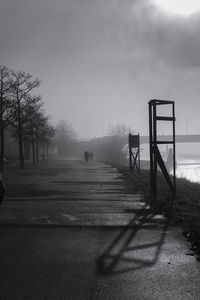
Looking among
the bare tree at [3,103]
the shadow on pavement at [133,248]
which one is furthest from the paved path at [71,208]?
the bare tree at [3,103]

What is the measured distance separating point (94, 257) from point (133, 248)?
90cm

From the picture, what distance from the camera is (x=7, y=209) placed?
13.1 m

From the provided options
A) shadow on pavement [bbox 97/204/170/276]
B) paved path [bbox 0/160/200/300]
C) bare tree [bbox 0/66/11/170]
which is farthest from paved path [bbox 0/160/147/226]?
bare tree [bbox 0/66/11/170]

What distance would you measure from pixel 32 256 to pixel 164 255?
1.89 metres

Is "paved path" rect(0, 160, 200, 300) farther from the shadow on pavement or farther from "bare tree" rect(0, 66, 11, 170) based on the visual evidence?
"bare tree" rect(0, 66, 11, 170)

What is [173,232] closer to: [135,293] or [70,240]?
[70,240]

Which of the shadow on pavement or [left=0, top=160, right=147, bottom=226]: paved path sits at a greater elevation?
the shadow on pavement

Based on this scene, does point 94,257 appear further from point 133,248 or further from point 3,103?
point 3,103

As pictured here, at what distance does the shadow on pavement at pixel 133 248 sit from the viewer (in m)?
6.53

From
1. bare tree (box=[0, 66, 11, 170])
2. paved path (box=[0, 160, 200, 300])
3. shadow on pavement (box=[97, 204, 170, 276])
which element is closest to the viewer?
paved path (box=[0, 160, 200, 300])

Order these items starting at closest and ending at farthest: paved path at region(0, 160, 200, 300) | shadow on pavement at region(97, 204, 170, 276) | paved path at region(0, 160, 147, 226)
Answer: paved path at region(0, 160, 200, 300), shadow on pavement at region(97, 204, 170, 276), paved path at region(0, 160, 147, 226)

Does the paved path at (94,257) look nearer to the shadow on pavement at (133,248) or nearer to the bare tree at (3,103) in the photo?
the shadow on pavement at (133,248)

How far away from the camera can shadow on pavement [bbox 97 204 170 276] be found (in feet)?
21.4

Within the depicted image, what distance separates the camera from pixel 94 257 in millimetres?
7070
